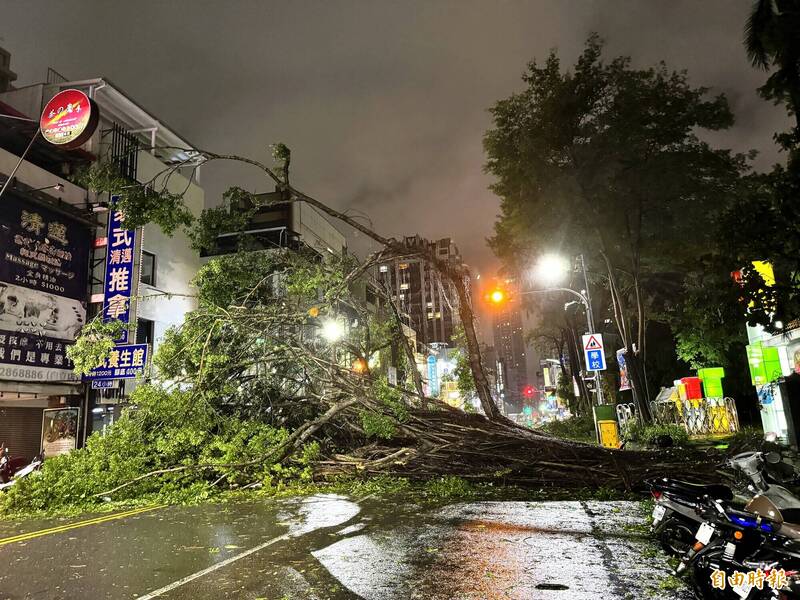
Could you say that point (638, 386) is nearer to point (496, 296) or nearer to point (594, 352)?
point (594, 352)

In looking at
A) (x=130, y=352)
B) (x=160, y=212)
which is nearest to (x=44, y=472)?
(x=160, y=212)

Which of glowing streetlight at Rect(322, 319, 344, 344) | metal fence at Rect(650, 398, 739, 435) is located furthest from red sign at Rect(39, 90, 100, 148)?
metal fence at Rect(650, 398, 739, 435)

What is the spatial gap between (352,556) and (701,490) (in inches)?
150

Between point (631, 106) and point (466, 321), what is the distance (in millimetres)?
12114

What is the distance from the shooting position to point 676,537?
548 cm

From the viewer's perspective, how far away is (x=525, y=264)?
90.7ft

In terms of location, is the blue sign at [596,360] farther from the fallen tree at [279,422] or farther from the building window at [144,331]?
the building window at [144,331]

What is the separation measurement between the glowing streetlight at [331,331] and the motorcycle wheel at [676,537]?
1017 cm

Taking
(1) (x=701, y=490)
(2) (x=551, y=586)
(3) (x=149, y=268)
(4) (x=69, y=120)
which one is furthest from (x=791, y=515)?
(3) (x=149, y=268)

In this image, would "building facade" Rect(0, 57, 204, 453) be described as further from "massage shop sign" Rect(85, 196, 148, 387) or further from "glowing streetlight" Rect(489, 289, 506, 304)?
"glowing streetlight" Rect(489, 289, 506, 304)

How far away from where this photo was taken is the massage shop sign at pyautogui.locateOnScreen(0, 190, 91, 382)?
642 inches

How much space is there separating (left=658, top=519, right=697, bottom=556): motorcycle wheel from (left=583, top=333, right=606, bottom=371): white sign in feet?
35.9

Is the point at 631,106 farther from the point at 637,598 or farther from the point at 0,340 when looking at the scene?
the point at 0,340

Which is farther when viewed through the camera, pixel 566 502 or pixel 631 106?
pixel 631 106
